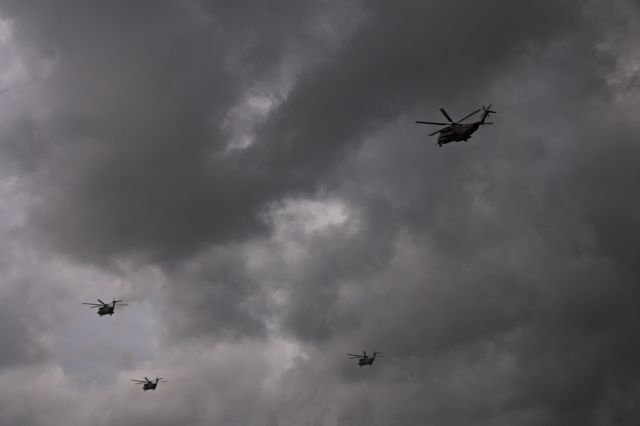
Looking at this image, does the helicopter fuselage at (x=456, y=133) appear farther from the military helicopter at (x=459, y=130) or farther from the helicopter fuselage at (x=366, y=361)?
the helicopter fuselage at (x=366, y=361)

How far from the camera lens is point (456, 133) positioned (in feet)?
297

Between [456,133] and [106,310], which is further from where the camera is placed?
[106,310]

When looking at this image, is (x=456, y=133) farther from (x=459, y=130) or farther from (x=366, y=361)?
(x=366, y=361)

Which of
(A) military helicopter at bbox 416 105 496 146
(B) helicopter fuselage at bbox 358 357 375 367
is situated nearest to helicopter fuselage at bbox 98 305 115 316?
(B) helicopter fuselage at bbox 358 357 375 367

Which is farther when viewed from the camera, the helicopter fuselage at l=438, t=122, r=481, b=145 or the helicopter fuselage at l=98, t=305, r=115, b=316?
the helicopter fuselage at l=98, t=305, r=115, b=316

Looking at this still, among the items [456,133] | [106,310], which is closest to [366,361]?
[106,310]

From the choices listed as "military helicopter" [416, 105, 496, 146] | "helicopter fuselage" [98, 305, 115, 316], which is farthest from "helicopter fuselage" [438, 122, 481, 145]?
"helicopter fuselage" [98, 305, 115, 316]

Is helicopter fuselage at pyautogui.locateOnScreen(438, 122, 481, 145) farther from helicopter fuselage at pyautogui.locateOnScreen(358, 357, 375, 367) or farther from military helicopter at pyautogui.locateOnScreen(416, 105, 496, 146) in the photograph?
helicopter fuselage at pyautogui.locateOnScreen(358, 357, 375, 367)

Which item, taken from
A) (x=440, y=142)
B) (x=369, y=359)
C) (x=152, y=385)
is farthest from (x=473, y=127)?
(x=152, y=385)

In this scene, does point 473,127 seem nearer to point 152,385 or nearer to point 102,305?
point 102,305

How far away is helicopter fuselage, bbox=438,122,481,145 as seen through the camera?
8944cm

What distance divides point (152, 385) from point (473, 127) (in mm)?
142455

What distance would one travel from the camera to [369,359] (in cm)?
19025

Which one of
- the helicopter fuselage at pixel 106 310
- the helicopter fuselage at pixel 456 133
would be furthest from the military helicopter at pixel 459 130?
the helicopter fuselage at pixel 106 310
